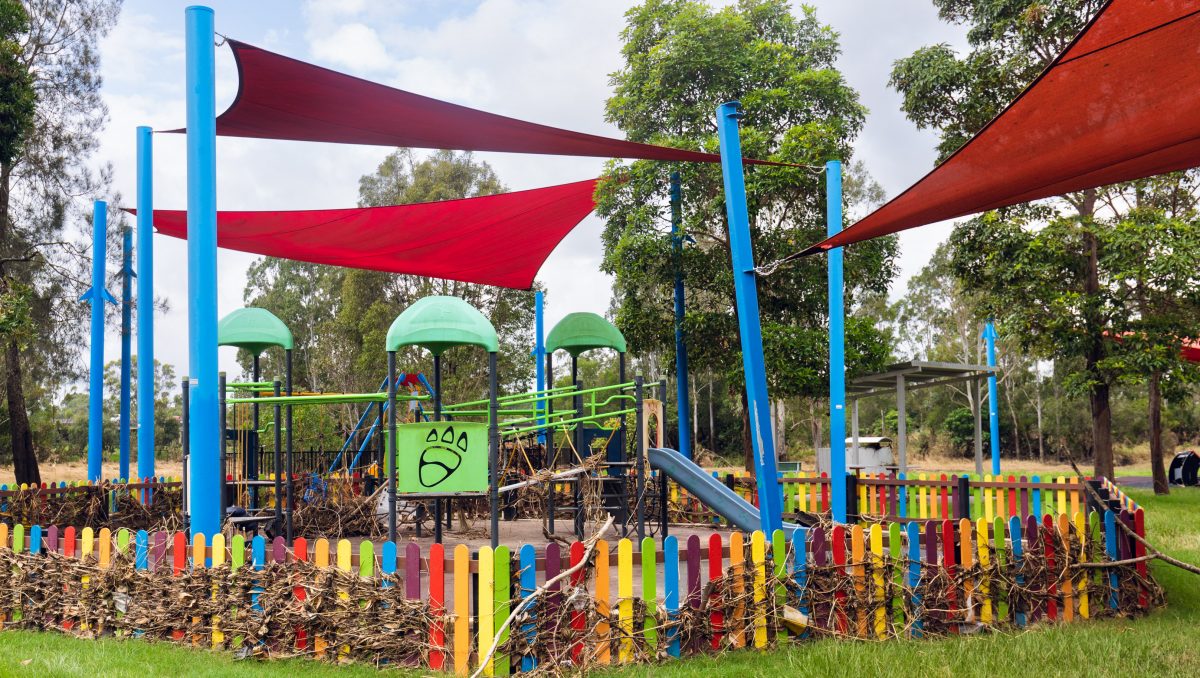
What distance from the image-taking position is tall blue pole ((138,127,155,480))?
31.5 feet

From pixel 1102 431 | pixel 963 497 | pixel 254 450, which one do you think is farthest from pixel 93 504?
pixel 1102 431

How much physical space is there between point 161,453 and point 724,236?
31104 mm

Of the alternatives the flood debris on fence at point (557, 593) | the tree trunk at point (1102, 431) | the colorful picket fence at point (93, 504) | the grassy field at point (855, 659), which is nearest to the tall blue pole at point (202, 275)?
the flood debris on fence at point (557, 593)

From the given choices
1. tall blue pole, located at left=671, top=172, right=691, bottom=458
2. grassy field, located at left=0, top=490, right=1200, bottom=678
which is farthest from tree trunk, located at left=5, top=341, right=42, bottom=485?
grassy field, located at left=0, top=490, right=1200, bottom=678

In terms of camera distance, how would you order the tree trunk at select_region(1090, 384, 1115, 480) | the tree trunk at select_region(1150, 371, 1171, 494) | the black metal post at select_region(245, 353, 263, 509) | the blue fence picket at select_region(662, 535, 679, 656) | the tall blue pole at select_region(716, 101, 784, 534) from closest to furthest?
the blue fence picket at select_region(662, 535, 679, 656)
the tall blue pole at select_region(716, 101, 784, 534)
the black metal post at select_region(245, 353, 263, 509)
the tree trunk at select_region(1090, 384, 1115, 480)
the tree trunk at select_region(1150, 371, 1171, 494)

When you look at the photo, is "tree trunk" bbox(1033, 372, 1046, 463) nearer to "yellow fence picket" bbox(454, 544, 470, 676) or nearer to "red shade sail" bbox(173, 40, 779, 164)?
"red shade sail" bbox(173, 40, 779, 164)

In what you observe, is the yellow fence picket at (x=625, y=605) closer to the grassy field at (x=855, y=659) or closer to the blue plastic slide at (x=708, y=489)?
the grassy field at (x=855, y=659)

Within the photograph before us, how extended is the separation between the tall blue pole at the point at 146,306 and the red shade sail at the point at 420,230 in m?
0.27

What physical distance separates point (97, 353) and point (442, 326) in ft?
22.7

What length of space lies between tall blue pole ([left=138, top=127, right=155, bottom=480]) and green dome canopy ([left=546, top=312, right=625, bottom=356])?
445 centimetres

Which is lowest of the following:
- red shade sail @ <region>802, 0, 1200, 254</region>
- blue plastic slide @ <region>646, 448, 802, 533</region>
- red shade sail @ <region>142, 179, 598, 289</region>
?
blue plastic slide @ <region>646, 448, 802, 533</region>

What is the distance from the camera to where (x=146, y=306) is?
35.2ft

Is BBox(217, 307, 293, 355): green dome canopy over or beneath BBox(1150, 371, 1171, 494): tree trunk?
over

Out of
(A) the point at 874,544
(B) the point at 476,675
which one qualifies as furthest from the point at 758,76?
(B) the point at 476,675
